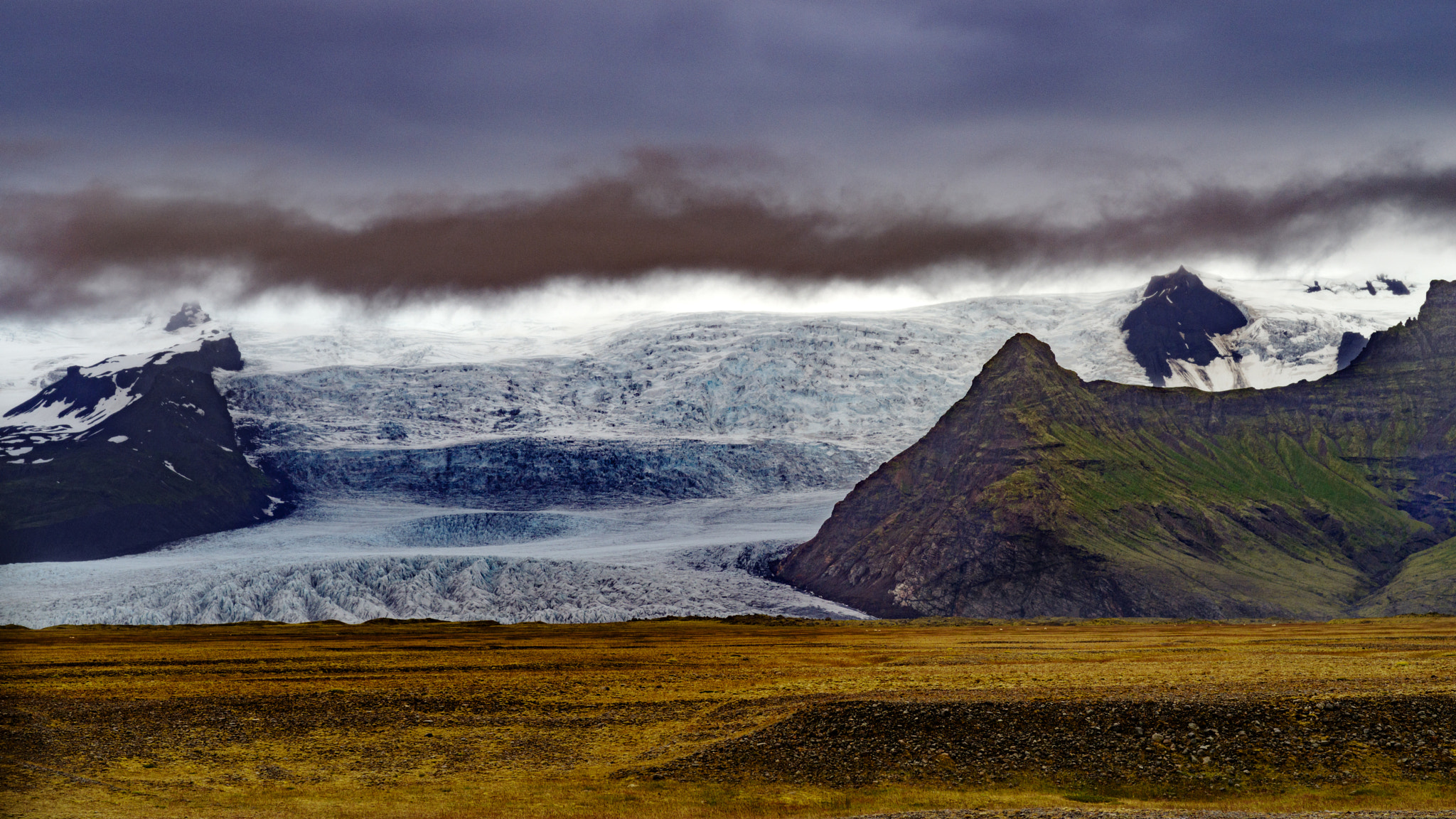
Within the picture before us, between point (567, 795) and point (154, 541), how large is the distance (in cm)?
18184

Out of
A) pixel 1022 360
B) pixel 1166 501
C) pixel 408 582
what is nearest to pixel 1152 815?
pixel 408 582

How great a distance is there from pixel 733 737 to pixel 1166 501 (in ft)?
422

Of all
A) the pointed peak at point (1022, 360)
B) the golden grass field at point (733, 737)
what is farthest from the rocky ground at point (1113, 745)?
the pointed peak at point (1022, 360)

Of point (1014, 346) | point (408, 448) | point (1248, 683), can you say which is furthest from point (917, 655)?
point (408, 448)

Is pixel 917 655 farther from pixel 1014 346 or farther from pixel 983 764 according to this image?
pixel 1014 346

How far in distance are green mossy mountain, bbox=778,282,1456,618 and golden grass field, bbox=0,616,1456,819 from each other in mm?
74665

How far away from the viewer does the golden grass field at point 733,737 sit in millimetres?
28125

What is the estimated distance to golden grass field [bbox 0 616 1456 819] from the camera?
92.3 feet

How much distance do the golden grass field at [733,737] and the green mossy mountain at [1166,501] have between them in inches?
2940

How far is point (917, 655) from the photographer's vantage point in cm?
6038

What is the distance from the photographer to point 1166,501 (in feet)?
497

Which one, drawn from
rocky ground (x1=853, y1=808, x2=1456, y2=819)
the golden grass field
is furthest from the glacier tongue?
rocky ground (x1=853, y1=808, x2=1456, y2=819)

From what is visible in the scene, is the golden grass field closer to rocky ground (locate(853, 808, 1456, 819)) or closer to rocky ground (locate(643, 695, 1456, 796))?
rocky ground (locate(643, 695, 1456, 796))

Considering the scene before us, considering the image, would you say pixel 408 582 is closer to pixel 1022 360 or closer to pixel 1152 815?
pixel 1022 360
